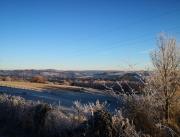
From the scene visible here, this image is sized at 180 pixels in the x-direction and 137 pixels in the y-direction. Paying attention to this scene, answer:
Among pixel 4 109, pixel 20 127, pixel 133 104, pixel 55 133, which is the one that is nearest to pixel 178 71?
pixel 133 104

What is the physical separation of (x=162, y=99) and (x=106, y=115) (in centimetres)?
219

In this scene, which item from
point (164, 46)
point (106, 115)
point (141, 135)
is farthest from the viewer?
point (164, 46)

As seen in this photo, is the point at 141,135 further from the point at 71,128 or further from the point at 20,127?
the point at 20,127

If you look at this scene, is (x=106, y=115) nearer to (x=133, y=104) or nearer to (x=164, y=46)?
(x=133, y=104)

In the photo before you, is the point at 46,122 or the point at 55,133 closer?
the point at 55,133

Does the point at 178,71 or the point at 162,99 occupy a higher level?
the point at 178,71

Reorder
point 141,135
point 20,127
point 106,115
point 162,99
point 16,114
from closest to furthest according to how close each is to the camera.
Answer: point 141,135 → point 106,115 → point 162,99 → point 20,127 → point 16,114

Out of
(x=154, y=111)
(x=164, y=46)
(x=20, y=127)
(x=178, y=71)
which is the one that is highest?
(x=164, y=46)

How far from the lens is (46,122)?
15.0m

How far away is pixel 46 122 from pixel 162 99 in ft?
14.4

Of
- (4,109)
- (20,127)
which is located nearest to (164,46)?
(20,127)

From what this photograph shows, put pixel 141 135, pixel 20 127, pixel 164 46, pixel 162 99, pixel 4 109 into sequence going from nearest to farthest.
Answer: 1. pixel 141 135
2. pixel 162 99
3. pixel 164 46
4. pixel 20 127
5. pixel 4 109

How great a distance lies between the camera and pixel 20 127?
16.2 m

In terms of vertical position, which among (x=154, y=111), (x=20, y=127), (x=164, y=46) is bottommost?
(x=20, y=127)
